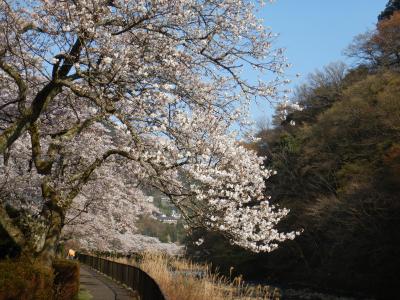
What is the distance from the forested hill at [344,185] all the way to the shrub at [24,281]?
2172 cm

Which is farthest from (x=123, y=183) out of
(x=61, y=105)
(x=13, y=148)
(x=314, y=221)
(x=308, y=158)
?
(x=308, y=158)

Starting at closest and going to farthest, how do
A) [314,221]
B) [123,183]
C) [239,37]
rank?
[239,37] → [123,183] → [314,221]

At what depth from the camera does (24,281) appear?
793 centimetres

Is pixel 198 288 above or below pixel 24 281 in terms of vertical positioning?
below

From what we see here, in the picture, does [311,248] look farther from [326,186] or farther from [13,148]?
[13,148]

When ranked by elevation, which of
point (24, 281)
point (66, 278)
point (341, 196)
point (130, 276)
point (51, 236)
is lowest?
point (130, 276)

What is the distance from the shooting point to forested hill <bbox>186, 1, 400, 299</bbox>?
90.1 feet

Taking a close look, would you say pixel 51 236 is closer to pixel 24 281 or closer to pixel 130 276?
pixel 24 281

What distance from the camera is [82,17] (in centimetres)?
804

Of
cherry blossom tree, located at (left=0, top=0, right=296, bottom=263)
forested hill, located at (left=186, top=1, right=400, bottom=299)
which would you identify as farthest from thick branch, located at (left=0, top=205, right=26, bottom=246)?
forested hill, located at (left=186, top=1, right=400, bottom=299)

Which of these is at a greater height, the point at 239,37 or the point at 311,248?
the point at 239,37

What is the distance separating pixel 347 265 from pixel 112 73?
26.3m

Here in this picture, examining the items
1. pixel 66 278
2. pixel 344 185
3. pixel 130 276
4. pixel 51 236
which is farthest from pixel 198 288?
pixel 344 185

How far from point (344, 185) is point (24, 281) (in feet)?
97.1
